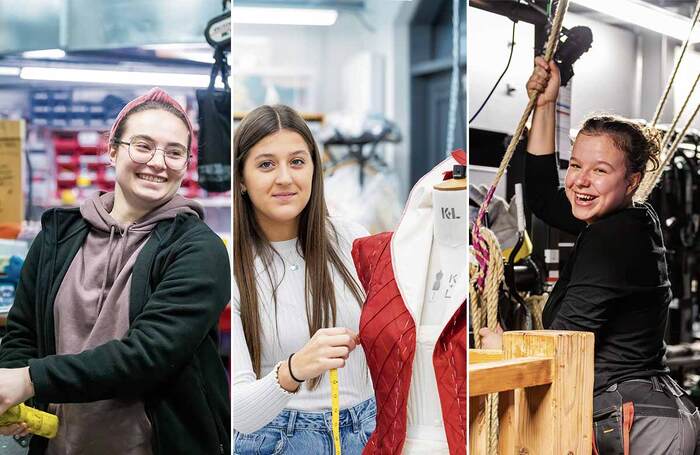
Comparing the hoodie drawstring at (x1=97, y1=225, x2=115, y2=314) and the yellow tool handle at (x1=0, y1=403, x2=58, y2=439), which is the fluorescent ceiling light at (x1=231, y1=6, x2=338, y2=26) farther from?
the yellow tool handle at (x1=0, y1=403, x2=58, y2=439)

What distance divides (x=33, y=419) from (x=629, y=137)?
6.45ft

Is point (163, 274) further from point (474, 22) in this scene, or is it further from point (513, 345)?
point (474, 22)

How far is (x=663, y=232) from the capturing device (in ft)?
9.66

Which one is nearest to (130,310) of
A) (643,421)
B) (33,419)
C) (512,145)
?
(33,419)

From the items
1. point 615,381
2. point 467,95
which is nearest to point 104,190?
point 467,95

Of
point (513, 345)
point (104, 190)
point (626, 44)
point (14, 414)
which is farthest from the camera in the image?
point (626, 44)

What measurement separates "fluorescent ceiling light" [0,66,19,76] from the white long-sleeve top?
763 mm

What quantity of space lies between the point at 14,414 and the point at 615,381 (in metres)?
1.73

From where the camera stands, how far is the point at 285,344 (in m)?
2.16

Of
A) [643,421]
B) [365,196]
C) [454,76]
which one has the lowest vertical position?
[643,421]

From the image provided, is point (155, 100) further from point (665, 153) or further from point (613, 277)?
point (665, 153)

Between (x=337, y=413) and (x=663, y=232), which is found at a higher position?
(x=663, y=232)

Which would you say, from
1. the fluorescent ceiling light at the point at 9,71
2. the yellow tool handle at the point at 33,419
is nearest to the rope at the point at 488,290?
the yellow tool handle at the point at 33,419

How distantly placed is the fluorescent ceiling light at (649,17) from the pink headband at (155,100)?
1515 millimetres
